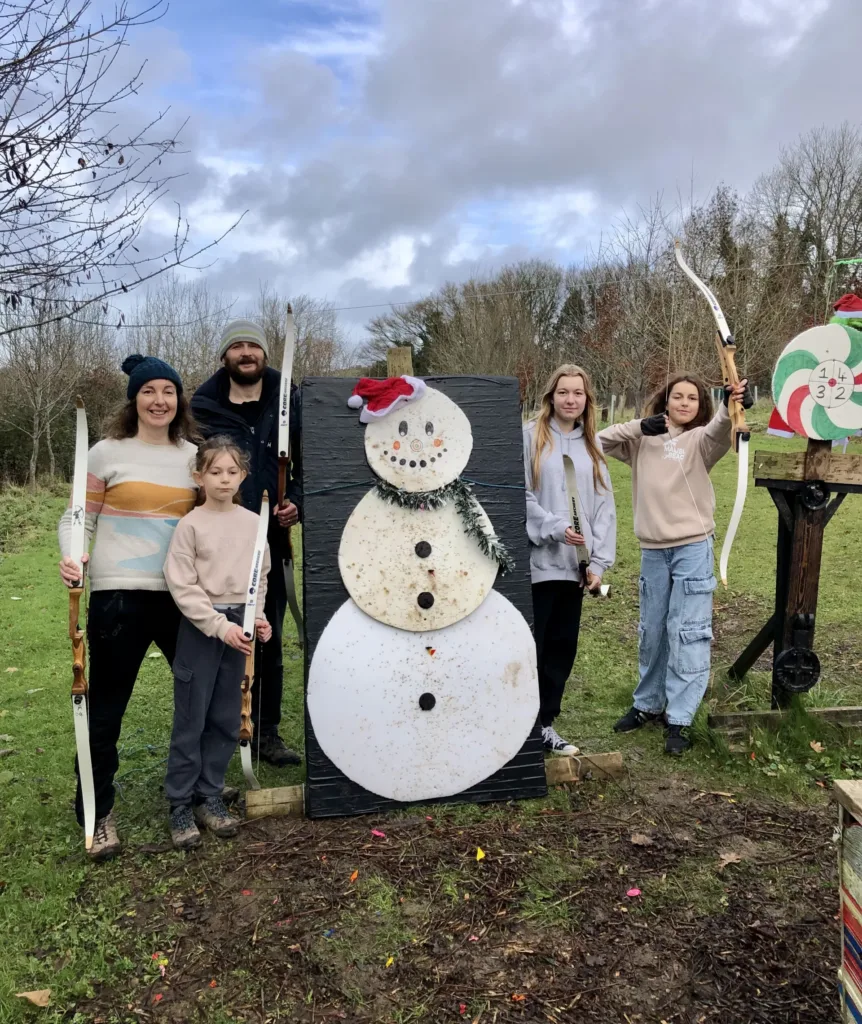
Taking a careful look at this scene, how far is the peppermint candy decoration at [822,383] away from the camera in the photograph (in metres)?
3.66

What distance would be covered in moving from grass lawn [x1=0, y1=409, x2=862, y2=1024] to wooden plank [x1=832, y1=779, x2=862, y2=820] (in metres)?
0.79

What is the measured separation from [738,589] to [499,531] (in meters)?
5.07

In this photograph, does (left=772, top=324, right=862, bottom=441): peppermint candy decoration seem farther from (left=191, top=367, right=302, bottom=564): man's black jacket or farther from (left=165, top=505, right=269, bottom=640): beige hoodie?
(left=165, top=505, right=269, bottom=640): beige hoodie

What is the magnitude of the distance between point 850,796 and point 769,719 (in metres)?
2.26

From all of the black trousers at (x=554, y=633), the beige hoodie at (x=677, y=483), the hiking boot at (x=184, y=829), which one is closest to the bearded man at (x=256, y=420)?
the hiking boot at (x=184, y=829)

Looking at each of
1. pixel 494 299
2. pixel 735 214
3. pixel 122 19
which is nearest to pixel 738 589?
pixel 122 19

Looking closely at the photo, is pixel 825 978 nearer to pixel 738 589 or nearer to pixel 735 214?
pixel 738 589

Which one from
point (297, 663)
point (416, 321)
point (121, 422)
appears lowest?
point (297, 663)

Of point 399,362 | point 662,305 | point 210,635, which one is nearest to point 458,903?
point 210,635

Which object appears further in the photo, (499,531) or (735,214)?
(735,214)

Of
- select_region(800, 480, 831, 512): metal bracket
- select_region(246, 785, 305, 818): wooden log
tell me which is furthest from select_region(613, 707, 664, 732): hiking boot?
select_region(246, 785, 305, 818): wooden log

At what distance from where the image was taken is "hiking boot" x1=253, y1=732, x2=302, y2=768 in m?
3.76

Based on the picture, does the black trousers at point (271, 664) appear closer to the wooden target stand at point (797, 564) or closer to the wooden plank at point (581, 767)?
the wooden plank at point (581, 767)

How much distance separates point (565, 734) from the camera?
4.13 meters
